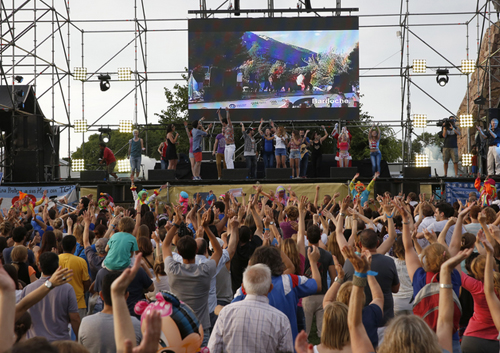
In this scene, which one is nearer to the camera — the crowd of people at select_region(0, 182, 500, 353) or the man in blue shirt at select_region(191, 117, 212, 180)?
the crowd of people at select_region(0, 182, 500, 353)

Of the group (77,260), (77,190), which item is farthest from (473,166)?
(77,260)

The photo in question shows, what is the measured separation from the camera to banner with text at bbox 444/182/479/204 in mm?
14992

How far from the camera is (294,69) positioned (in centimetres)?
1838

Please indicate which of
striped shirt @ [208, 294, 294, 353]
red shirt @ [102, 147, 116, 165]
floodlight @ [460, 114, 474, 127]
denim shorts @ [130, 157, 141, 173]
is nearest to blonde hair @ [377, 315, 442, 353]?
striped shirt @ [208, 294, 294, 353]

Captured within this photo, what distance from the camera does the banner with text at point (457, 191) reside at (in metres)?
15.0

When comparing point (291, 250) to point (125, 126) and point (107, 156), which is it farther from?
point (125, 126)

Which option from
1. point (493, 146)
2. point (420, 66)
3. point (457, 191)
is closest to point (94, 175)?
point (457, 191)

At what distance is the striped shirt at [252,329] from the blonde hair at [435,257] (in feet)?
3.54

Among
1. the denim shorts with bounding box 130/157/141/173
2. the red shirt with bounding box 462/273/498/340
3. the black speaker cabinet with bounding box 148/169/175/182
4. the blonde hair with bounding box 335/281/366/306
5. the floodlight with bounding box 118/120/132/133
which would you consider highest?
the floodlight with bounding box 118/120/132/133

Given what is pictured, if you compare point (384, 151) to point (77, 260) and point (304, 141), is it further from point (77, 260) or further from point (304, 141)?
point (77, 260)

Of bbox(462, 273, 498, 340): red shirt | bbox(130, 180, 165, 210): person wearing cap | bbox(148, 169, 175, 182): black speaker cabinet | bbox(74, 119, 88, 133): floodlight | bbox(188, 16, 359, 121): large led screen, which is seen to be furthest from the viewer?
bbox(74, 119, 88, 133): floodlight

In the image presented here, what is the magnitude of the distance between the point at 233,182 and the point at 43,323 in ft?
37.4

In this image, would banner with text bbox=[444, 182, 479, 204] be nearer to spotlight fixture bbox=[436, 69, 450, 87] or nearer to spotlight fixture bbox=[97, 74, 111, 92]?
spotlight fixture bbox=[436, 69, 450, 87]

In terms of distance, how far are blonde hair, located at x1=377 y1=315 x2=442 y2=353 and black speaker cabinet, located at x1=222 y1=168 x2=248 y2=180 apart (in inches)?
524
